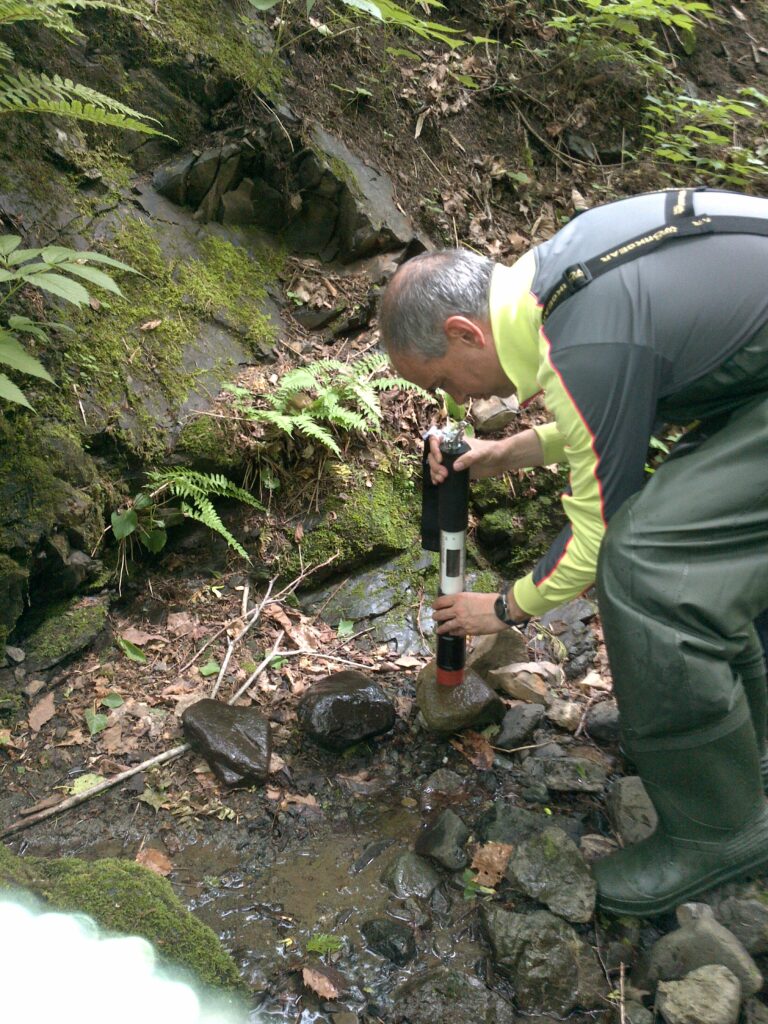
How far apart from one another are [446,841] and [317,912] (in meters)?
0.54

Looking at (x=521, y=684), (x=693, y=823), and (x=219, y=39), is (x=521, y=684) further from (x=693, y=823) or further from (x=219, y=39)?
(x=219, y=39)

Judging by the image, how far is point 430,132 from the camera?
604cm

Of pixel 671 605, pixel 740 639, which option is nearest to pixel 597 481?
pixel 671 605

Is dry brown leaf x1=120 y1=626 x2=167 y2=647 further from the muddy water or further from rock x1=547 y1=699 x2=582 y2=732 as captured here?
rock x1=547 y1=699 x2=582 y2=732

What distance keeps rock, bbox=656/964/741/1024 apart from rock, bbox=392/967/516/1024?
1.56 ft

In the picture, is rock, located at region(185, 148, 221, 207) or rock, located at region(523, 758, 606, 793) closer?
rock, located at region(523, 758, 606, 793)

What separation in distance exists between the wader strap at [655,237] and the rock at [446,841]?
1991 mm

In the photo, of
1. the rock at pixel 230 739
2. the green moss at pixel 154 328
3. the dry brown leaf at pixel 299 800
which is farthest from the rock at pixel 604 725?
the green moss at pixel 154 328

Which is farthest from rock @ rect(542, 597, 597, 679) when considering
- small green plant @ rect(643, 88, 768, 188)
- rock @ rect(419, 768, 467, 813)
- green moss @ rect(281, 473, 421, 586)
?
small green plant @ rect(643, 88, 768, 188)

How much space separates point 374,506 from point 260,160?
2456 millimetres

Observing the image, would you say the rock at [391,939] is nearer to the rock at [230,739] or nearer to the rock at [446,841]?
the rock at [446,841]

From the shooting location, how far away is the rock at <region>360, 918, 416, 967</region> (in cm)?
257

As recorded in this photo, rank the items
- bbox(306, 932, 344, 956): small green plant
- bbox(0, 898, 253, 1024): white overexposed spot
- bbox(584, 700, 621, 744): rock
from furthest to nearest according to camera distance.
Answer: bbox(584, 700, 621, 744): rock, bbox(306, 932, 344, 956): small green plant, bbox(0, 898, 253, 1024): white overexposed spot

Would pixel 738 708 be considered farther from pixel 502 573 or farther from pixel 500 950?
pixel 502 573
